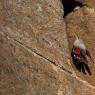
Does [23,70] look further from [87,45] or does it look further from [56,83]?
[87,45]

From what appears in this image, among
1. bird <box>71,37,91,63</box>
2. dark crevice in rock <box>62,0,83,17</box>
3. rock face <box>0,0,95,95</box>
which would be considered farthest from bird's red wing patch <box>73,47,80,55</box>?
dark crevice in rock <box>62,0,83,17</box>

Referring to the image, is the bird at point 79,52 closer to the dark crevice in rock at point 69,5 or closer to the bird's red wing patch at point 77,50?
the bird's red wing patch at point 77,50

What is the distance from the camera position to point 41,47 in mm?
7195

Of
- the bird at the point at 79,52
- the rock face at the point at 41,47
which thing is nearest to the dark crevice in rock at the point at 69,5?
the rock face at the point at 41,47

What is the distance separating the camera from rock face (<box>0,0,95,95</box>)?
6.85 metres

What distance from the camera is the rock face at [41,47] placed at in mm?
6848

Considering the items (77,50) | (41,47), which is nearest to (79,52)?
(77,50)

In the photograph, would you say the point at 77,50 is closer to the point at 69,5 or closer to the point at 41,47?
the point at 41,47

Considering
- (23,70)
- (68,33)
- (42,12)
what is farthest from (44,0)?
(23,70)

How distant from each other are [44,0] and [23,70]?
134 cm

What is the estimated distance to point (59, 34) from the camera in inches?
295

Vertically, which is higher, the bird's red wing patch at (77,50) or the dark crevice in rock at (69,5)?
the dark crevice in rock at (69,5)

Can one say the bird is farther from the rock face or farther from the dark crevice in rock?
the dark crevice in rock

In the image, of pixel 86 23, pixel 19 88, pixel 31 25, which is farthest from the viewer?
pixel 86 23
